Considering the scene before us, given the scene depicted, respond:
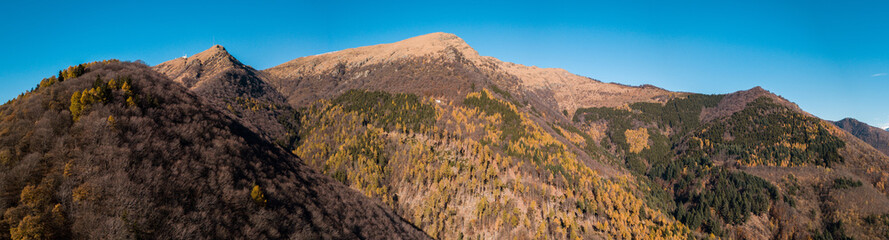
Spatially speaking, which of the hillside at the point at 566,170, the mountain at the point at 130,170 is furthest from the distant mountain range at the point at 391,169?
the hillside at the point at 566,170

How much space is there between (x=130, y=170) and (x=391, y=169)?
9486 cm

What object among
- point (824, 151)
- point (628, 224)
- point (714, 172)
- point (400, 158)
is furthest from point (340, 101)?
Result: point (824, 151)

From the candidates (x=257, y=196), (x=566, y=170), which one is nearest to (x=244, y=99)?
(x=257, y=196)

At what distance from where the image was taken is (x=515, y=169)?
108562 mm

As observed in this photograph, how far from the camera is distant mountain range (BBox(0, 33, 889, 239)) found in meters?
27.8

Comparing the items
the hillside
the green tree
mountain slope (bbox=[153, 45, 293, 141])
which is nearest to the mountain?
the green tree

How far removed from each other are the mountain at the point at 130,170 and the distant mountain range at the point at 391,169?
18 cm

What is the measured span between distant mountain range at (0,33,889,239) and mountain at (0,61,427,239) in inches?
7.1

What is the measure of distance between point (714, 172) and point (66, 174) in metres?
215

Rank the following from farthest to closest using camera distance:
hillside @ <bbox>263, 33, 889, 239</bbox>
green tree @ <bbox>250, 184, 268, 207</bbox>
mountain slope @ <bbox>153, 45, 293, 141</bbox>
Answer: mountain slope @ <bbox>153, 45, 293, 141</bbox>, hillside @ <bbox>263, 33, 889, 239</bbox>, green tree @ <bbox>250, 184, 268, 207</bbox>

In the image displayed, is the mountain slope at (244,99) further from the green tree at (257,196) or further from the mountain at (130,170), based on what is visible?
the green tree at (257,196)

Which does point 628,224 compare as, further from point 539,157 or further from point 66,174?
point 66,174

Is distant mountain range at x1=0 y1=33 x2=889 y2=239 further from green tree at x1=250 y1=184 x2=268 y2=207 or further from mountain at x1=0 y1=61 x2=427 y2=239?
green tree at x1=250 y1=184 x2=268 y2=207

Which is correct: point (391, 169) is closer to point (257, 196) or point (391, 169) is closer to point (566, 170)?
point (566, 170)
